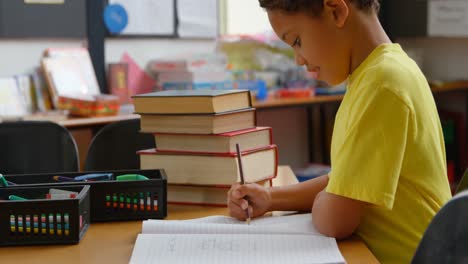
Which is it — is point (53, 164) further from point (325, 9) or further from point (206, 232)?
point (325, 9)

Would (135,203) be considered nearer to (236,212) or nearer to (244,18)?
(236,212)

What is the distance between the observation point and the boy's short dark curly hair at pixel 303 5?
1229 mm

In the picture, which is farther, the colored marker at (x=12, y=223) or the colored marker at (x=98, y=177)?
the colored marker at (x=98, y=177)

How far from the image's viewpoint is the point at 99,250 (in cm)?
120

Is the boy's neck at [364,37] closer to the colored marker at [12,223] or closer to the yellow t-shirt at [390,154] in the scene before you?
the yellow t-shirt at [390,154]

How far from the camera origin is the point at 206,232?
1229 mm

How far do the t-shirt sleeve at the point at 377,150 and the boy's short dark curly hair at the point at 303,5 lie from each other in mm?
194

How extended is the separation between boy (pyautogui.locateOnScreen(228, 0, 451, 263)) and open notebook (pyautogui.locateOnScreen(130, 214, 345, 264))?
6 cm

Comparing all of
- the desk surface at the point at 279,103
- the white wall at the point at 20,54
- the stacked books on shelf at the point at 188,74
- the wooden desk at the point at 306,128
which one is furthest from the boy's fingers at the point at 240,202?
the wooden desk at the point at 306,128

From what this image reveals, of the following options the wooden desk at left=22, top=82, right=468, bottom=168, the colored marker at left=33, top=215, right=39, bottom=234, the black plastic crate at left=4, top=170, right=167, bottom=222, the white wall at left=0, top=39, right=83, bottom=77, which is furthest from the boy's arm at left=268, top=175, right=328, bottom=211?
the wooden desk at left=22, top=82, right=468, bottom=168

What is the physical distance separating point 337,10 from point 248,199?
1.31 ft

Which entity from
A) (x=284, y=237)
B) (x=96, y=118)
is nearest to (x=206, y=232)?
(x=284, y=237)

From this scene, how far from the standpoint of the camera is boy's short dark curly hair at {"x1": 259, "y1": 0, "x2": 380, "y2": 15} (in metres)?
1.23

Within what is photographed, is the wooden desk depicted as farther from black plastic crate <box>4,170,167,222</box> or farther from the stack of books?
black plastic crate <box>4,170,167,222</box>
